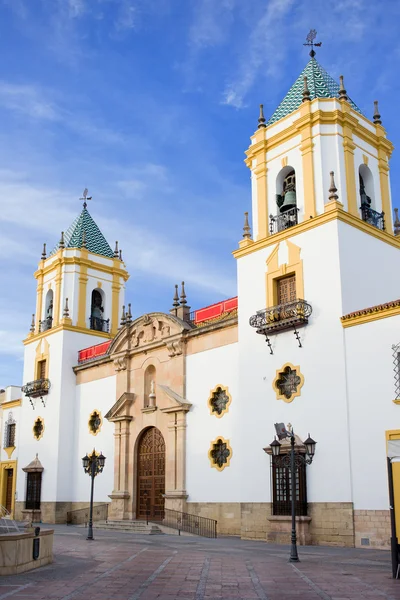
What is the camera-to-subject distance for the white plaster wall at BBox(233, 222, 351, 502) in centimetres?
1989

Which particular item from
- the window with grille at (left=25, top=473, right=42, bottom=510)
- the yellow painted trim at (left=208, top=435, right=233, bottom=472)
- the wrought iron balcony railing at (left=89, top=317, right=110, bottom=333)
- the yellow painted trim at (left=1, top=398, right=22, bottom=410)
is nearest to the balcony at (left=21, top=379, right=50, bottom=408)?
the yellow painted trim at (left=1, top=398, right=22, bottom=410)

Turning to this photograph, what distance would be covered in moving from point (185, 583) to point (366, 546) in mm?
8546

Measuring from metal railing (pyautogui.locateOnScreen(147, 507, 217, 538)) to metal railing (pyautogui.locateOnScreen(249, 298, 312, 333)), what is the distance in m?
7.31

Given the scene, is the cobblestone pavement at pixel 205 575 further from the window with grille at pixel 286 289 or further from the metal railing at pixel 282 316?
the window with grille at pixel 286 289

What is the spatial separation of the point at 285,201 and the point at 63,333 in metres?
15.6

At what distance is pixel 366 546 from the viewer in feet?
60.8

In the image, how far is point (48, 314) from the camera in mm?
37250

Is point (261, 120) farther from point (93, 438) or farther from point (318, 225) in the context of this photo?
point (93, 438)

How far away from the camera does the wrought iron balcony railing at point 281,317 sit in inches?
839

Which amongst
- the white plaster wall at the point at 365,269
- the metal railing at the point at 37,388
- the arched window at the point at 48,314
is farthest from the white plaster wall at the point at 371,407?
the arched window at the point at 48,314

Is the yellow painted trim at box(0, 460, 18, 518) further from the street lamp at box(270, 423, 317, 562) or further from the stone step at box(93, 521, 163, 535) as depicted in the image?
the street lamp at box(270, 423, 317, 562)

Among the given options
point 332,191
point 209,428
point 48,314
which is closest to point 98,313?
point 48,314

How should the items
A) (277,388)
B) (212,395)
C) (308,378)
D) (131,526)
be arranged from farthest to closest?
(131,526), (212,395), (277,388), (308,378)

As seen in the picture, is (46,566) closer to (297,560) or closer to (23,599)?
(23,599)
